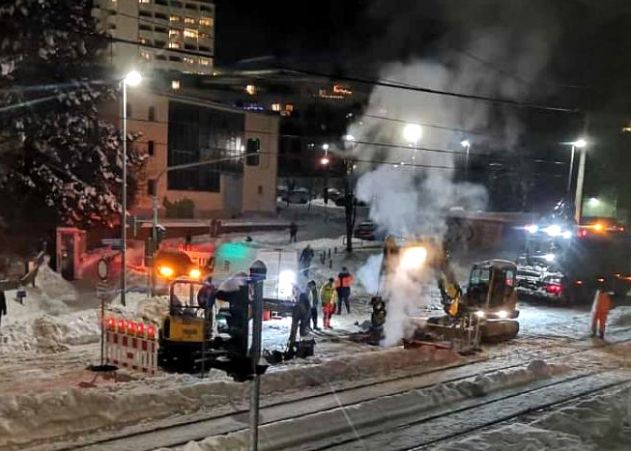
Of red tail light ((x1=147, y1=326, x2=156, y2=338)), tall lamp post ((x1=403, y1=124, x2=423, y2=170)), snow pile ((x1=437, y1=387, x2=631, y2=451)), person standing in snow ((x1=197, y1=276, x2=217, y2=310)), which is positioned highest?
tall lamp post ((x1=403, y1=124, x2=423, y2=170))

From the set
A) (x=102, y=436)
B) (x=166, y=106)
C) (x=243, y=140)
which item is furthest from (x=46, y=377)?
(x=243, y=140)

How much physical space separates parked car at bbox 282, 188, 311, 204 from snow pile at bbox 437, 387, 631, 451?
56862 mm

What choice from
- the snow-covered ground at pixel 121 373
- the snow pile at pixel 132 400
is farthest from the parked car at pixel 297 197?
the snow pile at pixel 132 400

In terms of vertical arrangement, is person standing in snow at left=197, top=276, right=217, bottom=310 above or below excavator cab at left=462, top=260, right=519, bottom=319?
above

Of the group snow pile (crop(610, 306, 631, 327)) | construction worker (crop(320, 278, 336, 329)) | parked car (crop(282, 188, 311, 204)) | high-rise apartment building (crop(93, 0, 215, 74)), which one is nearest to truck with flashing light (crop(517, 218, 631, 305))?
snow pile (crop(610, 306, 631, 327))

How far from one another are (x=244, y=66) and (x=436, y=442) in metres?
63.6

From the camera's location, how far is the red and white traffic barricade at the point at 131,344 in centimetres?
1370

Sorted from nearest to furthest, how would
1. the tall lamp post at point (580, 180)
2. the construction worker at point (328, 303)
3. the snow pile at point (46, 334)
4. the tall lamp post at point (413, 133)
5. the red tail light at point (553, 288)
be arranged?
1. the snow pile at point (46, 334)
2. the construction worker at point (328, 303)
3. the tall lamp post at point (413, 133)
4. the red tail light at point (553, 288)
5. the tall lamp post at point (580, 180)

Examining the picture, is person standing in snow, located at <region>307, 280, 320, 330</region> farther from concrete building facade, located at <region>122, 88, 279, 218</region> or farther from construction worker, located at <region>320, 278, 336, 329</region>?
concrete building facade, located at <region>122, 88, 279, 218</region>

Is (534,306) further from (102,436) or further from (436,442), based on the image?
(102,436)

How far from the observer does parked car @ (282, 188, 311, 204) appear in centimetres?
6975

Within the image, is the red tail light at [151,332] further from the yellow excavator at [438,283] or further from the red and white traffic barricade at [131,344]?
the yellow excavator at [438,283]

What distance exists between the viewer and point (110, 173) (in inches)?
1204

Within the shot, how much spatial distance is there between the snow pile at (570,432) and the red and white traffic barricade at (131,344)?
624 cm
